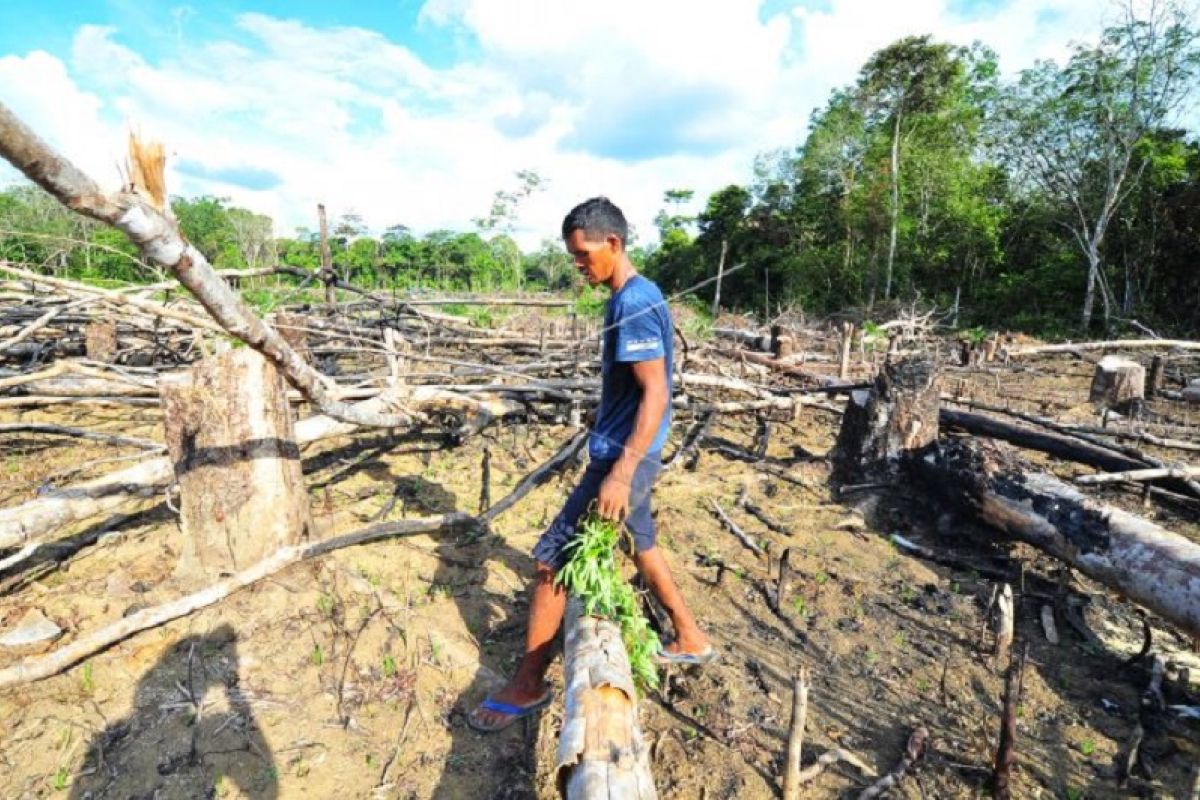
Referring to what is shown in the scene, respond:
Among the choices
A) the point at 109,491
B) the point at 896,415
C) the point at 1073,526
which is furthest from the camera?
the point at 896,415

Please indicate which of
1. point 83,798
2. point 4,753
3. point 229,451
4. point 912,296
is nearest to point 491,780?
point 83,798

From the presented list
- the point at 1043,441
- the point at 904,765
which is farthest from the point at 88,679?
the point at 1043,441

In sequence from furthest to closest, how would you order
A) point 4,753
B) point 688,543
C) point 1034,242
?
point 1034,242 → point 688,543 → point 4,753

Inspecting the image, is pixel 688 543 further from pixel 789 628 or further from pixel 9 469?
pixel 9 469

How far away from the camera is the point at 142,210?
144cm

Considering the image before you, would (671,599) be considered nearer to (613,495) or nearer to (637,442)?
(613,495)

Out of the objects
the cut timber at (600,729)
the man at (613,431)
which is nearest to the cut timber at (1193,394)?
the man at (613,431)

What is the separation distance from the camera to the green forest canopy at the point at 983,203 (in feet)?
58.7

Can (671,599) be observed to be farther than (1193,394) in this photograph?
No

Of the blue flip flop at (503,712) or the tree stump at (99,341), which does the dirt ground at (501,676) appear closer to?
the blue flip flop at (503,712)

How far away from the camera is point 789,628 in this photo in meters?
3.19

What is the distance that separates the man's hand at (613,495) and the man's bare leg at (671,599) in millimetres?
410

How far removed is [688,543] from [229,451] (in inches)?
106

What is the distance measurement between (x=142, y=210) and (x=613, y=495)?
1.65 meters
